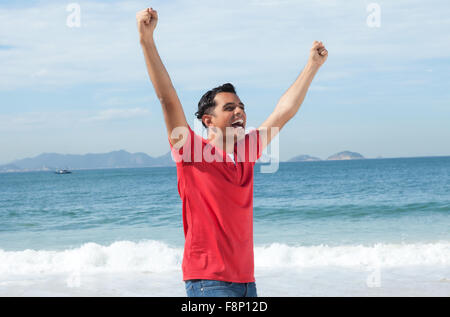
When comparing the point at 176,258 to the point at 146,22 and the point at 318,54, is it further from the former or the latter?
the point at 146,22

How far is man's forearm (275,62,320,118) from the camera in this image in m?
2.33

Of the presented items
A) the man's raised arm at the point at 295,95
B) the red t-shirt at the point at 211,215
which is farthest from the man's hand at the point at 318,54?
the red t-shirt at the point at 211,215

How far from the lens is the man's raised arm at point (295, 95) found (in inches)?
A: 91.0

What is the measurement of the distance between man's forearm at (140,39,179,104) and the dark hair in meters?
0.30

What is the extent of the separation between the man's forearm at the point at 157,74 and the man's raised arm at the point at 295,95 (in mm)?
613

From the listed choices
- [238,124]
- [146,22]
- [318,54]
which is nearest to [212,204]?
[238,124]

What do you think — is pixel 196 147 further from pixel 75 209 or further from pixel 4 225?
pixel 75 209

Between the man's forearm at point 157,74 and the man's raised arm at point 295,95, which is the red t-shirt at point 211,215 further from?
the man's raised arm at point 295,95

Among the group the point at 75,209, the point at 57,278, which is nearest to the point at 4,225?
the point at 75,209

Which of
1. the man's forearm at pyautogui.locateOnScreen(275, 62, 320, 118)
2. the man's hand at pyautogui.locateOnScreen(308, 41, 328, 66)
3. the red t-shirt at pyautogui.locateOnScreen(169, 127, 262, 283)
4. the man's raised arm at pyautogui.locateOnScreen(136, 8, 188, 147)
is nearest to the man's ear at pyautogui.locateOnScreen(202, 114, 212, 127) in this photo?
the red t-shirt at pyautogui.locateOnScreen(169, 127, 262, 283)

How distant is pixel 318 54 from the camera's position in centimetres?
238

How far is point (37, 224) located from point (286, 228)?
955cm

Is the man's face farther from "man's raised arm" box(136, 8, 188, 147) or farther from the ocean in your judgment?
the ocean

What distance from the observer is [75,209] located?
25922 mm
